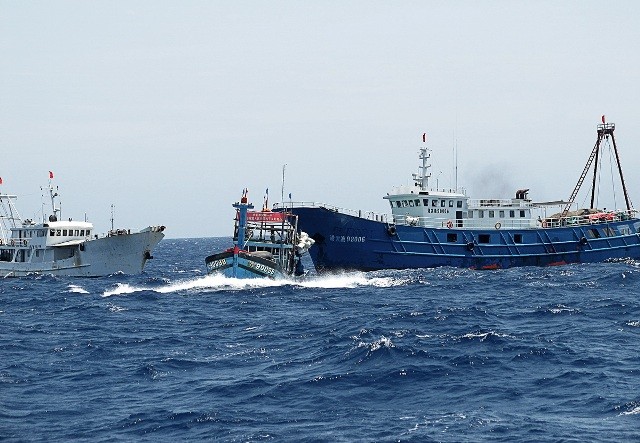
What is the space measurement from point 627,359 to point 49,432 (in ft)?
54.4

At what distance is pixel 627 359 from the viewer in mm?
24359

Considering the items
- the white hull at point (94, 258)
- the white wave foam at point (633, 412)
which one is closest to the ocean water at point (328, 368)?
the white wave foam at point (633, 412)

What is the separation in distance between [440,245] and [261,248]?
14.9 metres

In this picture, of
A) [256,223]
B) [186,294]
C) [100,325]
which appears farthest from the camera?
[256,223]

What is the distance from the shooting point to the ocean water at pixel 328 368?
716 inches

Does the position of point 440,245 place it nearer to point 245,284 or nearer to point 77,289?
point 245,284

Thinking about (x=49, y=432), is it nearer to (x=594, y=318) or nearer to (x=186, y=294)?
(x=594, y=318)

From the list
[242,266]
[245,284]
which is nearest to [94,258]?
[242,266]

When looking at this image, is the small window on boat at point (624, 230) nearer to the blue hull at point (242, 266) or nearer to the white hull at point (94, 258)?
the blue hull at point (242, 266)

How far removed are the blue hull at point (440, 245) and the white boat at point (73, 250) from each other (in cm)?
1617

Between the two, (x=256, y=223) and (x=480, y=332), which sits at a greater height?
(x=256, y=223)

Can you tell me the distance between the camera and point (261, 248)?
2141 inches

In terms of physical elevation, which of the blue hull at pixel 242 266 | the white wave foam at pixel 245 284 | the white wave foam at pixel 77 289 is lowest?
the white wave foam at pixel 77 289

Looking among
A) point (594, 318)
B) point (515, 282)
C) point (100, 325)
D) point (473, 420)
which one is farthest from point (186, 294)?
point (473, 420)
